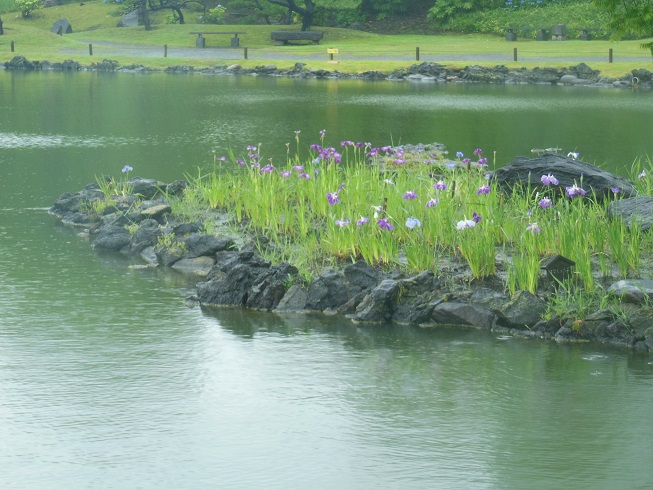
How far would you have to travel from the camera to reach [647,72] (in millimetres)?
41281

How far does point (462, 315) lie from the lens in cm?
1054

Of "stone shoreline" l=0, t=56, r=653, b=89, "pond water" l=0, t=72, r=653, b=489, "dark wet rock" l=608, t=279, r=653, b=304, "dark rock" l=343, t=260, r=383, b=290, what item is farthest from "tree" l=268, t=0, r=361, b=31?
"dark wet rock" l=608, t=279, r=653, b=304

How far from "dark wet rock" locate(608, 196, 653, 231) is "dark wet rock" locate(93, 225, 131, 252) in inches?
237

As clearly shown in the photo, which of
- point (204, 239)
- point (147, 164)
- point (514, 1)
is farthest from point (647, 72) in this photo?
point (204, 239)

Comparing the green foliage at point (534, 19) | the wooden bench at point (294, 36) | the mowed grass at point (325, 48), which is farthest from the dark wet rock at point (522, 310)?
the wooden bench at point (294, 36)

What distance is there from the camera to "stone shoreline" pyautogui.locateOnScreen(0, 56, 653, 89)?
41.5m

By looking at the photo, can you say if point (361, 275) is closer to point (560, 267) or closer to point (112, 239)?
point (560, 267)

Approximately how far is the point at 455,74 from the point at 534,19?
15545 millimetres

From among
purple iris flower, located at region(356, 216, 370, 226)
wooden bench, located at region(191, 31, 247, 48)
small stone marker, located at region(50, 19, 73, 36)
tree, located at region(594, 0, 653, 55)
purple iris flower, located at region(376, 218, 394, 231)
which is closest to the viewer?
tree, located at region(594, 0, 653, 55)

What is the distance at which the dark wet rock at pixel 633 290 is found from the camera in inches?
392

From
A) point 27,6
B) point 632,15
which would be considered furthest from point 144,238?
point 27,6

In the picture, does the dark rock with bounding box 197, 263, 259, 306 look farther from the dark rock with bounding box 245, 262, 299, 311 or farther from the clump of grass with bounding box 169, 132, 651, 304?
the clump of grass with bounding box 169, 132, 651, 304

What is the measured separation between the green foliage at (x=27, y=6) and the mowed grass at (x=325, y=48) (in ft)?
4.68

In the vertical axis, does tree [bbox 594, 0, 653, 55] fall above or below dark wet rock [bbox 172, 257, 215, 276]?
above
